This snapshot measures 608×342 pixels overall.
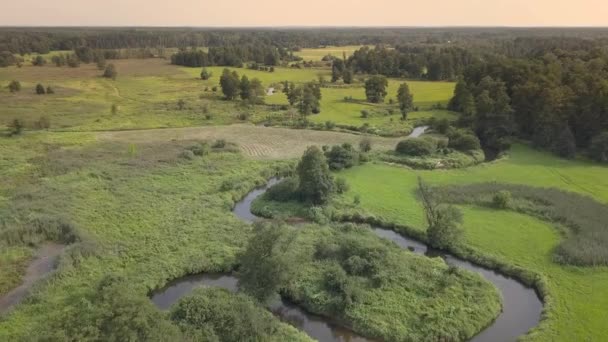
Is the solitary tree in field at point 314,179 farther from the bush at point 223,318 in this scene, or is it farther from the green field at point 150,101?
the green field at point 150,101

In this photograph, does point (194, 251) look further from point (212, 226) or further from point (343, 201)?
point (343, 201)

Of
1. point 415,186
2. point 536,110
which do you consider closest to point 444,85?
point 536,110

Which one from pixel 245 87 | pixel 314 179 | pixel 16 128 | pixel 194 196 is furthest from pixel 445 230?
pixel 245 87

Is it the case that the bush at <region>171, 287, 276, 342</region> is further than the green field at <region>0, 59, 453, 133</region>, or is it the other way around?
the green field at <region>0, 59, 453, 133</region>

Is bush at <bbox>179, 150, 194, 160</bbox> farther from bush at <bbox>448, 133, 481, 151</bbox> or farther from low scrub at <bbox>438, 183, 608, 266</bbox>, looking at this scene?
bush at <bbox>448, 133, 481, 151</bbox>

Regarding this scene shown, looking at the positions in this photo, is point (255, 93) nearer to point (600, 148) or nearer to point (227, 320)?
point (600, 148)

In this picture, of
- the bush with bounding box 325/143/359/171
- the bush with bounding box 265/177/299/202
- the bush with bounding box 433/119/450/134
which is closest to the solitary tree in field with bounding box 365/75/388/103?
the bush with bounding box 433/119/450/134
